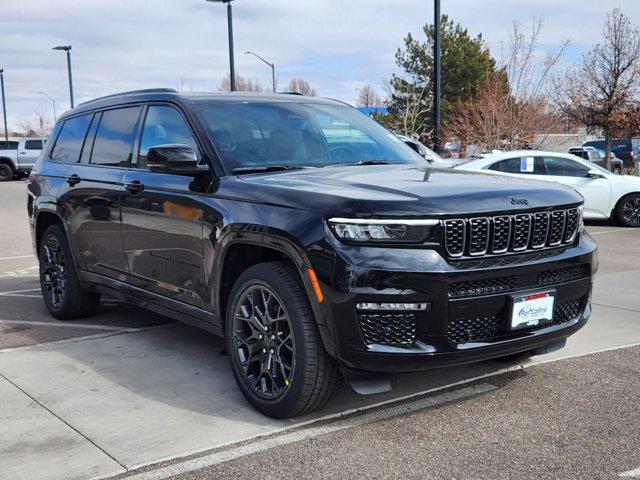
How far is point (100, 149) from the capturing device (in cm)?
596

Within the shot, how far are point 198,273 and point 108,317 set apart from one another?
239 centimetres

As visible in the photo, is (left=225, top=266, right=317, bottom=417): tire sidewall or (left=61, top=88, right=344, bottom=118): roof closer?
(left=225, top=266, right=317, bottom=417): tire sidewall

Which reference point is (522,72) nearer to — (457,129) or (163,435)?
(457,129)

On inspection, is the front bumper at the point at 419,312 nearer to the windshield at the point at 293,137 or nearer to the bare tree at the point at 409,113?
the windshield at the point at 293,137

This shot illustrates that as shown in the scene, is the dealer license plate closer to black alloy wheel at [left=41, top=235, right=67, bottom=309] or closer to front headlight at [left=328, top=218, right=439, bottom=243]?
front headlight at [left=328, top=218, right=439, bottom=243]

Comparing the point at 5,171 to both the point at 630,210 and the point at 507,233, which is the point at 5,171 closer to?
the point at 630,210

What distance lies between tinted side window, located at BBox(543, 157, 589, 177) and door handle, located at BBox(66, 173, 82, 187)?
1040 centimetres

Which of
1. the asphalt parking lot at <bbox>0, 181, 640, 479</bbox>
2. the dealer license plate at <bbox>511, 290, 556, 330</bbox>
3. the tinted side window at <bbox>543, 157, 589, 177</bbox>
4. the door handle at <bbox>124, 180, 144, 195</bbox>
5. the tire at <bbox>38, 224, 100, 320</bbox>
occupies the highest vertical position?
the door handle at <bbox>124, 180, 144, 195</bbox>

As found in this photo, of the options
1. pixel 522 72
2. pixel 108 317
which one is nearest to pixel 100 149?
pixel 108 317

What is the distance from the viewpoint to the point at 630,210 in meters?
14.2

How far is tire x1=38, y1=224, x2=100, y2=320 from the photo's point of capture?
6348 mm

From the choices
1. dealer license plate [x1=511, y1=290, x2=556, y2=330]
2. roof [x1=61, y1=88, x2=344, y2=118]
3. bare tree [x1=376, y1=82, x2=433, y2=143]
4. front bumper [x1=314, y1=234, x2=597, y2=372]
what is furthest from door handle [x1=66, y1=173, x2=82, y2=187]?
bare tree [x1=376, y1=82, x2=433, y2=143]

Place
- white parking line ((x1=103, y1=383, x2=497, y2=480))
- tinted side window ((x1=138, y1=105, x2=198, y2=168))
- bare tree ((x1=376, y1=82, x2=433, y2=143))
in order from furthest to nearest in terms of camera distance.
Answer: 1. bare tree ((x1=376, y1=82, x2=433, y2=143))
2. tinted side window ((x1=138, y1=105, x2=198, y2=168))
3. white parking line ((x1=103, y1=383, x2=497, y2=480))

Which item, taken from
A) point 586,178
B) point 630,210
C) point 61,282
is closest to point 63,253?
point 61,282
